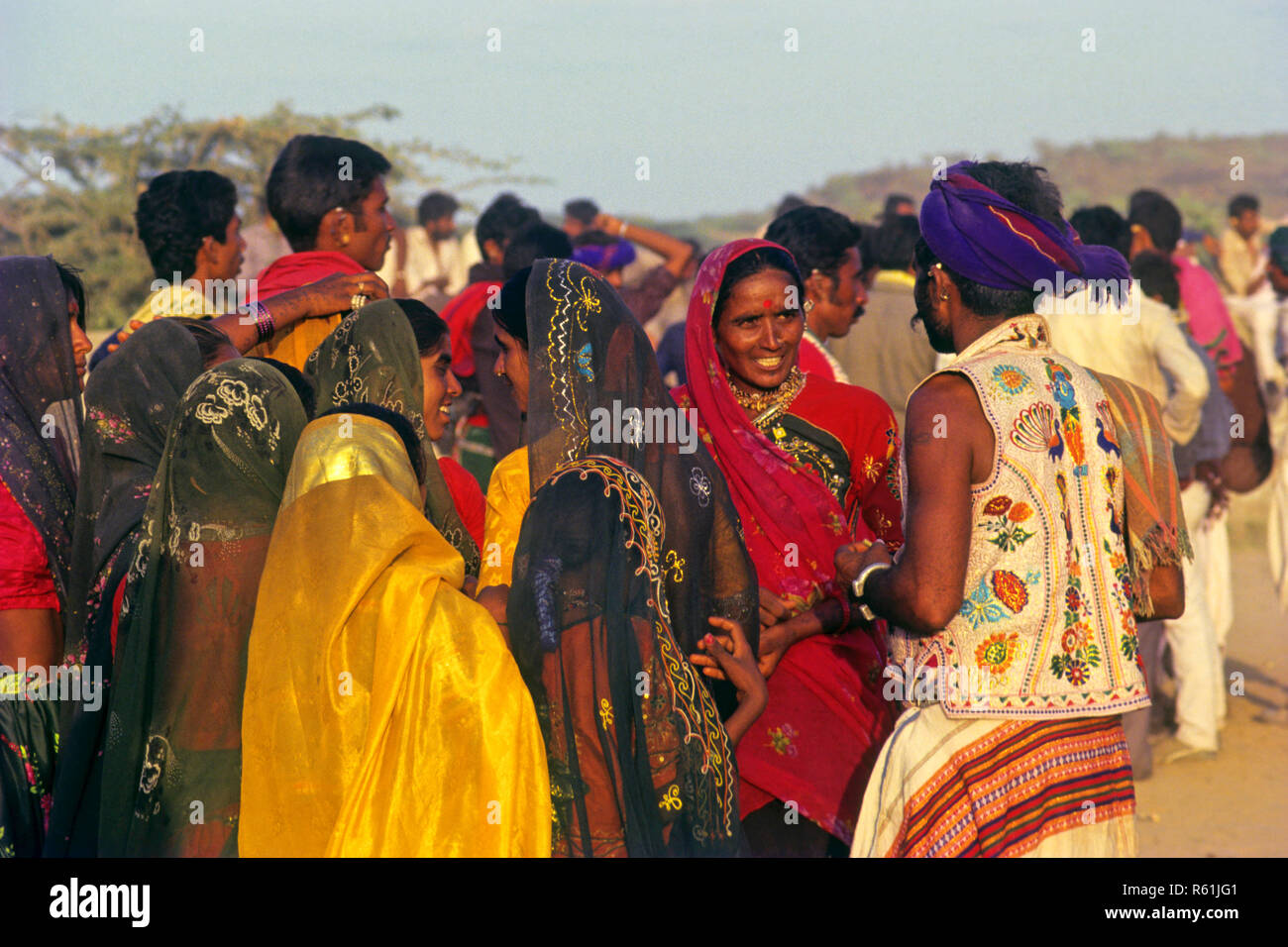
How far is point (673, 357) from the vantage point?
6.96 m

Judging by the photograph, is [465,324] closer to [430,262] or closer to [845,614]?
[845,614]

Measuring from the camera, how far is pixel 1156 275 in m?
7.28

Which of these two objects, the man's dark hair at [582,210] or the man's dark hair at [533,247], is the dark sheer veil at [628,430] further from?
the man's dark hair at [582,210]

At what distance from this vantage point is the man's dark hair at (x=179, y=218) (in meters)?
5.00

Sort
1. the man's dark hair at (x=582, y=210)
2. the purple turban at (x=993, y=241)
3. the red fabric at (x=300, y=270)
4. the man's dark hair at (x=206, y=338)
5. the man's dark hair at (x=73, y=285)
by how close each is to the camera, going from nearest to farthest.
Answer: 1. the purple turban at (x=993, y=241)
2. the man's dark hair at (x=206, y=338)
3. the man's dark hair at (x=73, y=285)
4. the red fabric at (x=300, y=270)
5. the man's dark hair at (x=582, y=210)

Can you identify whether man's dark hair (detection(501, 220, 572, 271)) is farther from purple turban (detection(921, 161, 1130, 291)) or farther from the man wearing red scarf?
purple turban (detection(921, 161, 1130, 291))

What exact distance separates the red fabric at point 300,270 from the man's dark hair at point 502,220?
3038 mm

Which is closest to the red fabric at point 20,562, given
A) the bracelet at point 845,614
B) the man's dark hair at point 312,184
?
the man's dark hair at point 312,184

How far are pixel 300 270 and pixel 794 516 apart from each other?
2053 mm

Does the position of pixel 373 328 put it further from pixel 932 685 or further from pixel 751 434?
pixel 932 685

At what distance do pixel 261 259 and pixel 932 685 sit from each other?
6.54 m

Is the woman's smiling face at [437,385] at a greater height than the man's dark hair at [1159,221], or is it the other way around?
the man's dark hair at [1159,221]

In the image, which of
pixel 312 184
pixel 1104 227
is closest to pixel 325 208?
pixel 312 184
